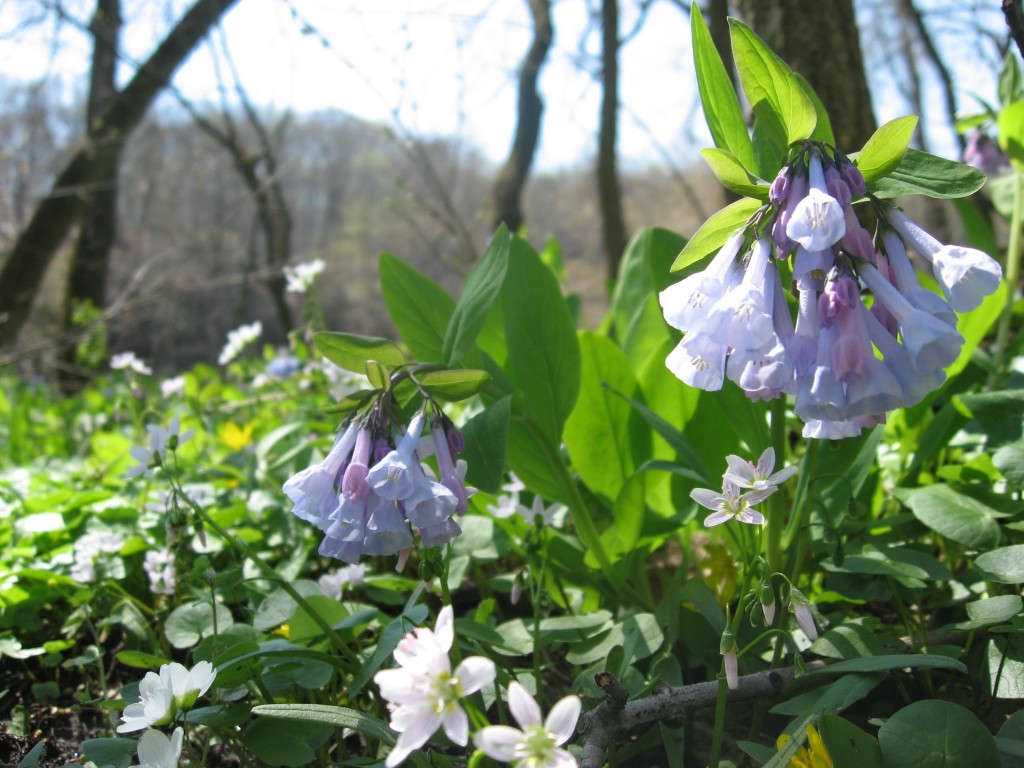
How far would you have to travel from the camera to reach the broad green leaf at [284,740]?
918mm

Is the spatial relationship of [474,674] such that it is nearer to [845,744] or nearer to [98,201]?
[845,744]

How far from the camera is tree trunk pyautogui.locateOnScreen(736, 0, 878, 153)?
1.92 m

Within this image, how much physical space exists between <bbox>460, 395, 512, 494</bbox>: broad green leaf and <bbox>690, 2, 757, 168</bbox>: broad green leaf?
454 mm

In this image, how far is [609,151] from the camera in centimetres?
470

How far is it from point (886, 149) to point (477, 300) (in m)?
0.54

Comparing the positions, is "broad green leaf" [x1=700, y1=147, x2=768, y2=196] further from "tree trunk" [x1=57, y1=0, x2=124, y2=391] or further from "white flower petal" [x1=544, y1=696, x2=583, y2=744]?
"tree trunk" [x1=57, y1=0, x2=124, y2=391]

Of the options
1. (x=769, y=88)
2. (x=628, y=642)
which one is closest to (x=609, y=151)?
(x=769, y=88)

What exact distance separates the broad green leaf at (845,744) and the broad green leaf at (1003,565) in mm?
338

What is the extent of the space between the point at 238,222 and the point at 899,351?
1740cm

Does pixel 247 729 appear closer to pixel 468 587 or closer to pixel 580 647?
pixel 580 647

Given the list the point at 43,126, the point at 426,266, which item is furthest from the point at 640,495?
the point at 426,266

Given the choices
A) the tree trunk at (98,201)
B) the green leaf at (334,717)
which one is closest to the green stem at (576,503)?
the green leaf at (334,717)

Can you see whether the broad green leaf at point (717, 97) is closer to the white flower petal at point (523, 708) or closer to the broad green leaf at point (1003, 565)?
the broad green leaf at point (1003, 565)

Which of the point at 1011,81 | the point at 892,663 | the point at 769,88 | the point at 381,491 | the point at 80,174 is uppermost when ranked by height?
the point at 80,174
